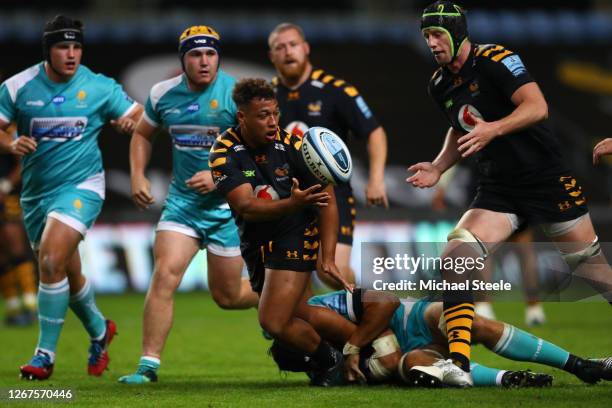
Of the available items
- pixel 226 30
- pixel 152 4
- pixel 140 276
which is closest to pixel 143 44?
pixel 226 30

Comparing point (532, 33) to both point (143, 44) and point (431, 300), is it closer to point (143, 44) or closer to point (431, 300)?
point (143, 44)

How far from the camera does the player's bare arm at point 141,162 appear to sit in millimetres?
7930

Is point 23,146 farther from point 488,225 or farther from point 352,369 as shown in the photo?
point 488,225

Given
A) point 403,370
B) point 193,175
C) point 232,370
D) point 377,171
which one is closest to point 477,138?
point 403,370

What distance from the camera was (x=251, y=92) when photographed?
6.87 m

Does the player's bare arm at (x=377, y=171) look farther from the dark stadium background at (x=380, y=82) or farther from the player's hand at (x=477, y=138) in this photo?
the dark stadium background at (x=380, y=82)

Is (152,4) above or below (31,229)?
above

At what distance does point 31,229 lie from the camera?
832 centimetres

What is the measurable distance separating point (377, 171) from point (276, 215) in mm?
2258

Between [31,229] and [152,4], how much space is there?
13.6 meters

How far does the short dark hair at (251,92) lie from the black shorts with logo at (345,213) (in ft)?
6.75

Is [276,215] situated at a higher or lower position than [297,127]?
lower

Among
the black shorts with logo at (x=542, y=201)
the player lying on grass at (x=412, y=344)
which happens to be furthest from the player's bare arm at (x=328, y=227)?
the black shorts with logo at (x=542, y=201)

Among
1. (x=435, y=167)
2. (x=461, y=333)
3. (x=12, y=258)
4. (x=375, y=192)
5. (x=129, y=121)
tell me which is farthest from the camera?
(x=12, y=258)
